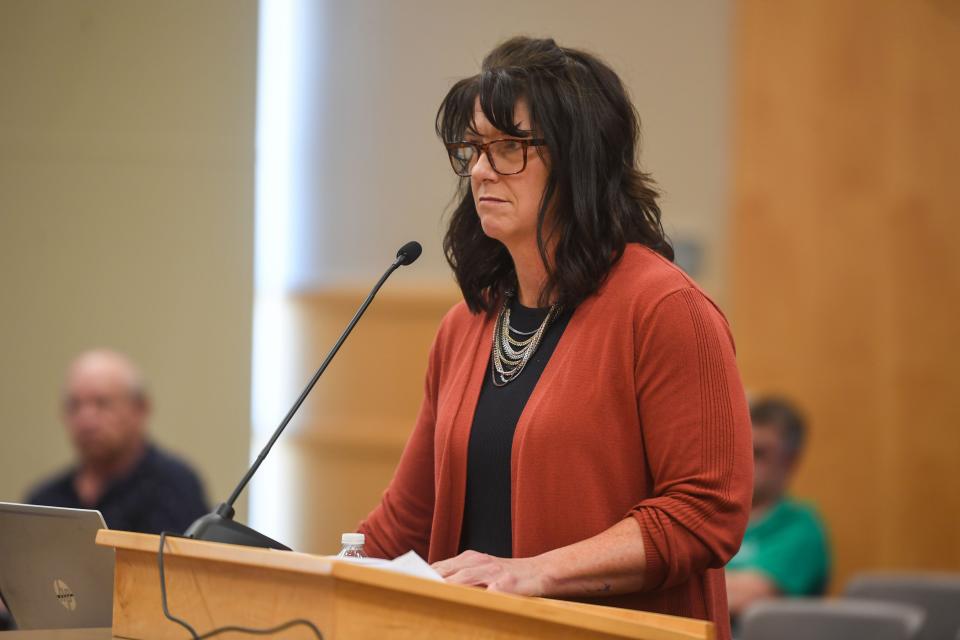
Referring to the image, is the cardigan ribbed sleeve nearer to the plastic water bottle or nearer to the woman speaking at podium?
the woman speaking at podium

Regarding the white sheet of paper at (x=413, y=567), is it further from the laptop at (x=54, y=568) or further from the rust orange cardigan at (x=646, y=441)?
the laptop at (x=54, y=568)

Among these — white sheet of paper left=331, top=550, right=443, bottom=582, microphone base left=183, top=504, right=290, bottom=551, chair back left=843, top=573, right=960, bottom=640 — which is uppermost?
white sheet of paper left=331, top=550, right=443, bottom=582

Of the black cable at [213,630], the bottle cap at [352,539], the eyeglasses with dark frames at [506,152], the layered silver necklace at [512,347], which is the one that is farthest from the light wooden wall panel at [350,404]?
the black cable at [213,630]

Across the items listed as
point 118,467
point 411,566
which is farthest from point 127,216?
point 411,566

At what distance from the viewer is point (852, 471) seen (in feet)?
13.8

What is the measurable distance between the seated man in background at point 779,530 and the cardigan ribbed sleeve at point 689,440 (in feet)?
7.15

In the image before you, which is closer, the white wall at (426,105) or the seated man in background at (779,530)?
the seated man in background at (779,530)

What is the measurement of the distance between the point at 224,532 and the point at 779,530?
101 inches

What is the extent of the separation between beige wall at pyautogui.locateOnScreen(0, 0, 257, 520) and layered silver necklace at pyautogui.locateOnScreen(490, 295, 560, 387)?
3.78 meters

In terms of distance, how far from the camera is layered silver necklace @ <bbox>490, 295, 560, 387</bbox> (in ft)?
5.68

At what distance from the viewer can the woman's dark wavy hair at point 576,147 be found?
5.44 feet

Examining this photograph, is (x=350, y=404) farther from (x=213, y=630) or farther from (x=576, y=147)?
(x=213, y=630)

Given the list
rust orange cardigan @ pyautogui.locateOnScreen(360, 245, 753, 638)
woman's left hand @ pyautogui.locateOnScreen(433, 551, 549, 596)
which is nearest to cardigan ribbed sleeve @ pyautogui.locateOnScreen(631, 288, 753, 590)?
rust orange cardigan @ pyautogui.locateOnScreen(360, 245, 753, 638)

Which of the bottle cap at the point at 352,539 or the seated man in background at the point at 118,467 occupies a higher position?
the bottle cap at the point at 352,539
